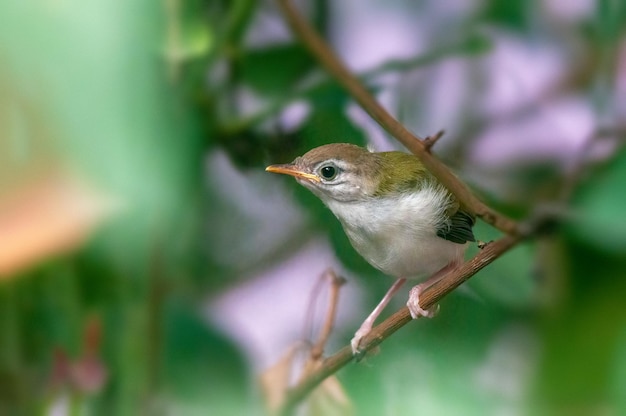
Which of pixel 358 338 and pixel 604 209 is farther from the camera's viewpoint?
pixel 604 209

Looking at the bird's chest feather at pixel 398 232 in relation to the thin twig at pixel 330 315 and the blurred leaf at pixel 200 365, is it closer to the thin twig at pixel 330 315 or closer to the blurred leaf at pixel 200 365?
the thin twig at pixel 330 315

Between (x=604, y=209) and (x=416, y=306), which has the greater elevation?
(x=416, y=306)

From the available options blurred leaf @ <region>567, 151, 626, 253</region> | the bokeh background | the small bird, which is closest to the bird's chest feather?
the small bird

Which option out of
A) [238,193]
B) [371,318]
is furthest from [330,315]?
[238,193]

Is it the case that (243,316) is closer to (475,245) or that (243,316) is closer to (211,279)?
(211,279)

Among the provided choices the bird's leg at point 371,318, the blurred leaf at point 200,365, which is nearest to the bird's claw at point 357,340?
the bird's leg at point 371,318

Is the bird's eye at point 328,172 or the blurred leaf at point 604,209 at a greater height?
the bird's eye at point 328,172

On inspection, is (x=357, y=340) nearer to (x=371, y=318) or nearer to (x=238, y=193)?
(x=371, y=318)

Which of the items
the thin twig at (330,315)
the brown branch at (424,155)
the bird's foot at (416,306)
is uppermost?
the brown branch at (424,155)
